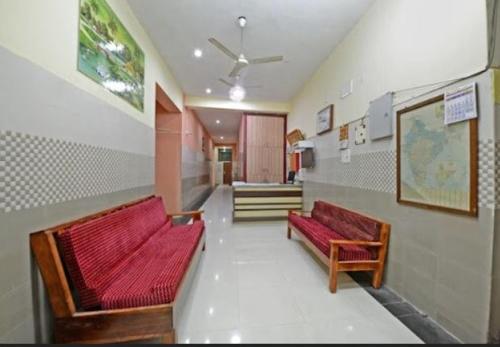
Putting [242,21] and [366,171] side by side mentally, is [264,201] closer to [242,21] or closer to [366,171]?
[366,171]

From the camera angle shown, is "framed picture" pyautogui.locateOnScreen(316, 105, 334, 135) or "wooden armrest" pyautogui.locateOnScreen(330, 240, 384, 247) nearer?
"wooden armrest" pyautogui.locateOnScreen(330, 240, 384, 247)

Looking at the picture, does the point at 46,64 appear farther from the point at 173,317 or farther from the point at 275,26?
the point at 275,26

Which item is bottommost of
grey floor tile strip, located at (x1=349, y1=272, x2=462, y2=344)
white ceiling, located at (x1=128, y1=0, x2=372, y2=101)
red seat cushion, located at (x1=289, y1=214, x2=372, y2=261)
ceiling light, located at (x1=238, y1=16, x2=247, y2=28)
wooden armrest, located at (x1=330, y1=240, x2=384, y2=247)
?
grey floor tile strip, located at (x1=349, y1=272, x2=462, y2=344)

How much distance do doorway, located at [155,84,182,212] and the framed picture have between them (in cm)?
355

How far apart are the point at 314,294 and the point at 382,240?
38.1 inches

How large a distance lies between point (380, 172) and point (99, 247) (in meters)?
3.00

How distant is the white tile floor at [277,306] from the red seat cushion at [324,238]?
0.36 metres

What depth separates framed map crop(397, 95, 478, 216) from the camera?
156cm

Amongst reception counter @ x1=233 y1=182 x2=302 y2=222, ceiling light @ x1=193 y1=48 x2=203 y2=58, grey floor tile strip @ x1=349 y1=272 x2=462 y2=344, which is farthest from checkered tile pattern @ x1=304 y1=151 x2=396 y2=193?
ceiling light @ x1=193 y1=48 x2=203 y2=58

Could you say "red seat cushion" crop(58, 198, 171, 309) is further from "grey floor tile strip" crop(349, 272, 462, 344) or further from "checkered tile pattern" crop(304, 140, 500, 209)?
"checkered tile pattern" crop(304, 140, 500, 209)

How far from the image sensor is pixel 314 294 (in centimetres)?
217

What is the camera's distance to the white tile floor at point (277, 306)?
1635 mm

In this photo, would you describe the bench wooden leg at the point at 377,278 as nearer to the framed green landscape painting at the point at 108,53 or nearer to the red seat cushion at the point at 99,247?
the red seat cushion at the point at 99,247

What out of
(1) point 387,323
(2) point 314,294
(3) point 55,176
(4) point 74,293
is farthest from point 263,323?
(3) point 55,176
